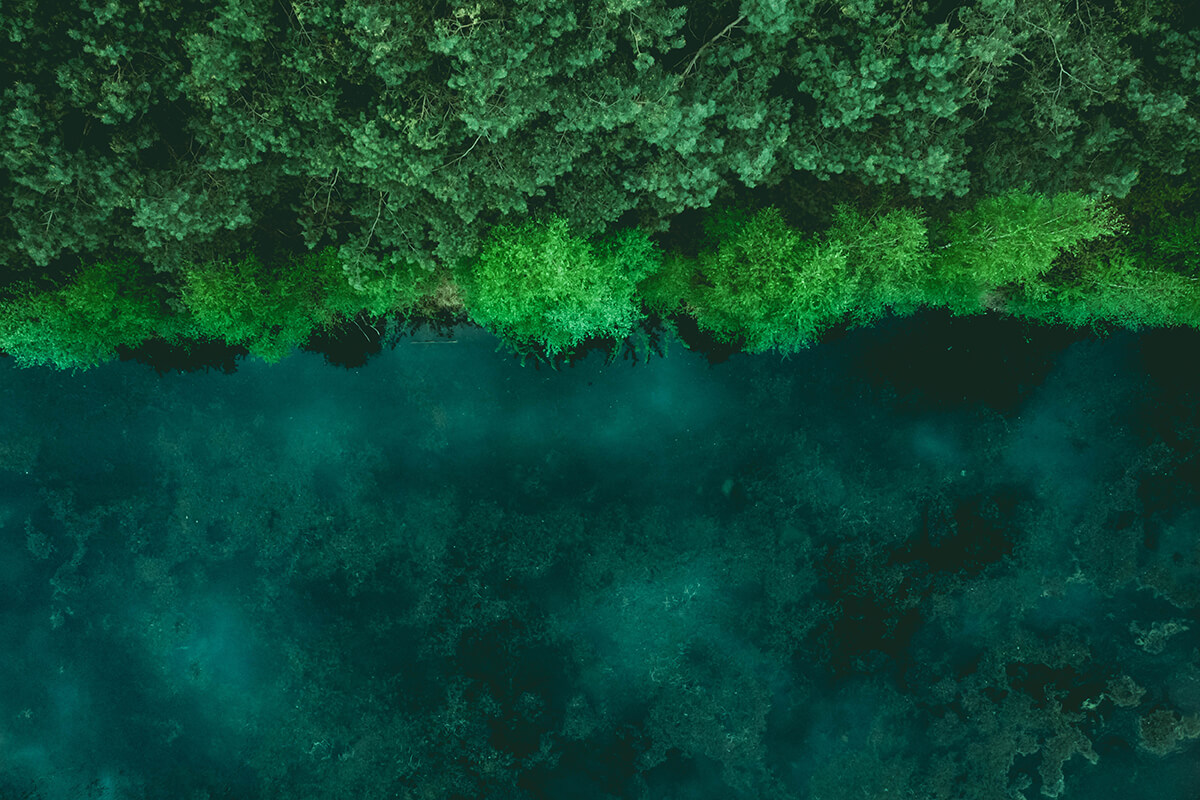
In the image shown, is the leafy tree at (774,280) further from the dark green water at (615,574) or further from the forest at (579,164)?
the dark green water at (615,574)

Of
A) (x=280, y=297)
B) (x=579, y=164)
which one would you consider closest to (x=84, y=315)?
(x=280, y=297)

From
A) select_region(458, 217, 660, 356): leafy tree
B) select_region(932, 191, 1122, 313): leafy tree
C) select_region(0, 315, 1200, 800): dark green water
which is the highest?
select_region(932, 191, 1122, 313): leafy tree

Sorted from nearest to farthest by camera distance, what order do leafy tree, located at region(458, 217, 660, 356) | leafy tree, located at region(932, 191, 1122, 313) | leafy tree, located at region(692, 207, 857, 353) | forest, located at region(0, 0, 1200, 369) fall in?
1. forest, located at region(0, 0, 1200, 369)
2. leafy tree, located at region(458, 217, 660, 356)
3. leafy tree, located at region(932, 191, 1122, 313)
4. leafy tree, located at region(692, 207, 857, 353)

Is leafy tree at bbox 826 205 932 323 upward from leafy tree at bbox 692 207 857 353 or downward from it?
upward

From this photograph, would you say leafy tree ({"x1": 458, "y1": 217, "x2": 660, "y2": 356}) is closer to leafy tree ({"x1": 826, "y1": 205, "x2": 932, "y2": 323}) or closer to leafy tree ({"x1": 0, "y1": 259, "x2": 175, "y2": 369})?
leafy tree ({"x1": 826, "y1": 205, "x2": 932, "y2": 323})

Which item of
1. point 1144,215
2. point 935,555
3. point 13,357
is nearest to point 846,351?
point 935,555

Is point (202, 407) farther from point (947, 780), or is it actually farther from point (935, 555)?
point (947, 780)

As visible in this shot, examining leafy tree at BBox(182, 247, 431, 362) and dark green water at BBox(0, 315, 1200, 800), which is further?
dark green water at BBox(0, 315, 1200, 800)

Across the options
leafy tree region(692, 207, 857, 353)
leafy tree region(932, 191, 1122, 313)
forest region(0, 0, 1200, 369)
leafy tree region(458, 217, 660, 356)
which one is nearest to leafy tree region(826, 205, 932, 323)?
forest region(0, 0, 1200, 369)
